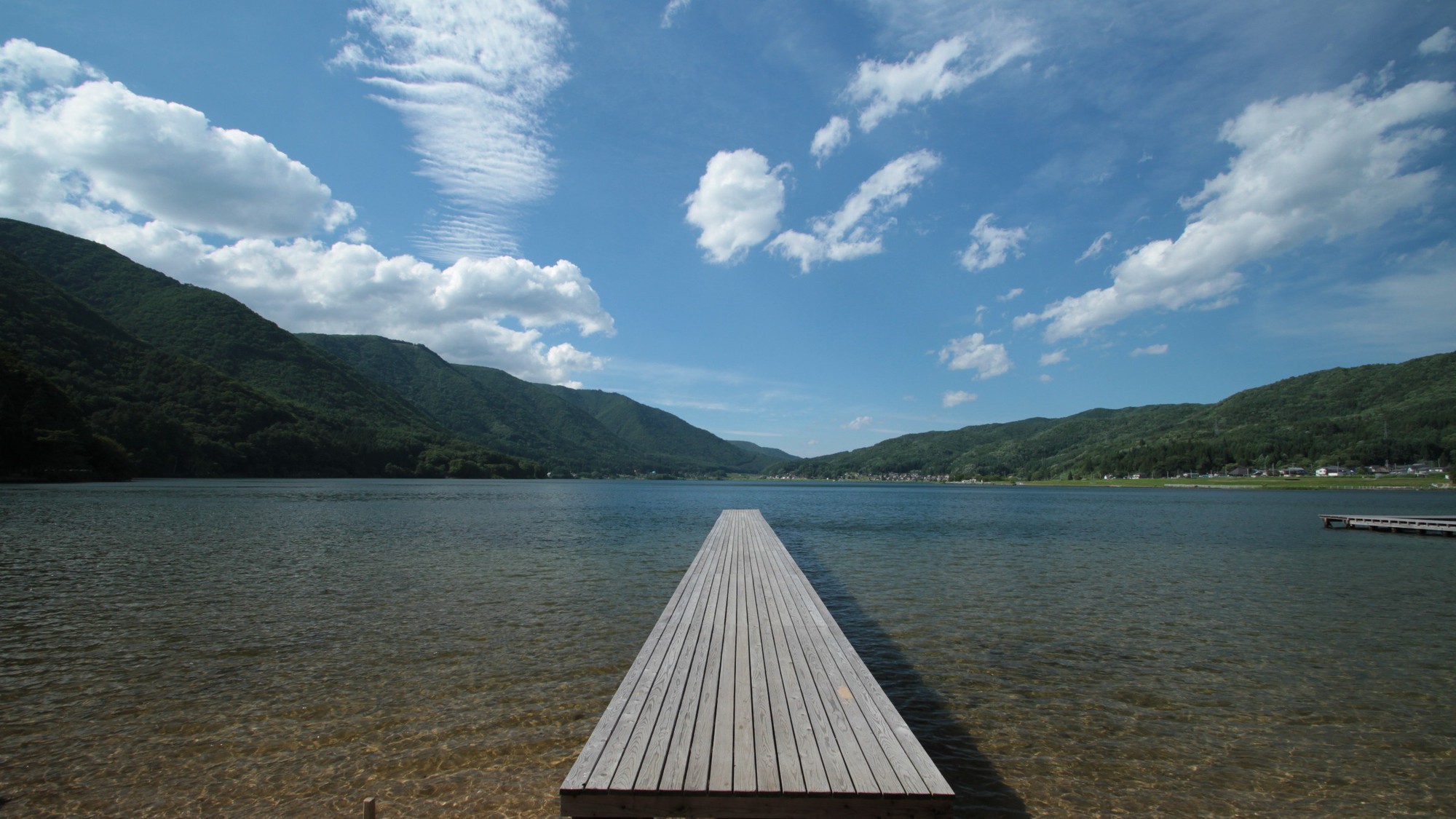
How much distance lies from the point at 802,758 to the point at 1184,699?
707cm

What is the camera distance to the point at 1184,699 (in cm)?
888

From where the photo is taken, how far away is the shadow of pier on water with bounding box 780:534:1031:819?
6176 millimetres

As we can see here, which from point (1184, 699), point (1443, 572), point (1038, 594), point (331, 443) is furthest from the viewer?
point (331, 443)

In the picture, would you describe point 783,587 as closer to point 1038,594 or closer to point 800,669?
point 800,669

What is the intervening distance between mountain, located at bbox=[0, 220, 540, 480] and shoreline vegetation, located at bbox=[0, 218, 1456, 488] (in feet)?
0.97

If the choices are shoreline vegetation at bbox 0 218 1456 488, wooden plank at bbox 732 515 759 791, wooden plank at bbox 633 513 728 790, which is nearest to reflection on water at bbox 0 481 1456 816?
wooden plank at bbox 633 513 728 790

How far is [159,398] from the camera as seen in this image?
9950 cm

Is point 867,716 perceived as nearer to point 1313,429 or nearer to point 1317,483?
point 1317,483

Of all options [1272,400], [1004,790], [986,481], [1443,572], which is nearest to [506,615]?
[1004,790]

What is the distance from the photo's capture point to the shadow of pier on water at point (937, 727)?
618 cm

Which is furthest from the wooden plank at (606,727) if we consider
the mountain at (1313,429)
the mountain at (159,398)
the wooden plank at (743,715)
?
the mountain at (1313,429)

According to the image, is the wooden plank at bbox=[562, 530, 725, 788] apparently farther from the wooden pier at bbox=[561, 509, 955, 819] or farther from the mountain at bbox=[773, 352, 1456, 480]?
the mountain at bbox=[773, 352, 1456, 480]

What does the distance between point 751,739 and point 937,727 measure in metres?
3.76

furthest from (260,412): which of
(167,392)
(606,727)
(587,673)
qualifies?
(606,727)
